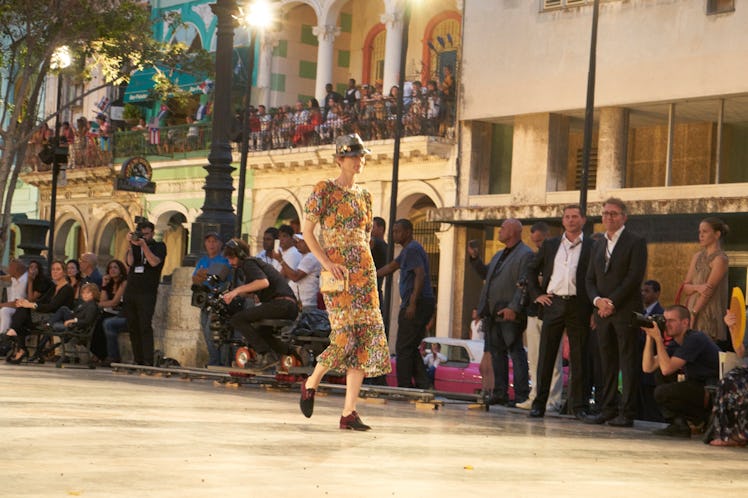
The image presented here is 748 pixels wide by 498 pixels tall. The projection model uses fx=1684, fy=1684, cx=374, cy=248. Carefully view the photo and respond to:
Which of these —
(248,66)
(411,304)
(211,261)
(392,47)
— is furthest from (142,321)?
(392,47)

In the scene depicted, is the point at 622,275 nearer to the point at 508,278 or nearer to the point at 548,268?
the point at 548,268

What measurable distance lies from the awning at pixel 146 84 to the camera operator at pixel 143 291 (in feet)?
84.3

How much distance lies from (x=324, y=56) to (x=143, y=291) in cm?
2447

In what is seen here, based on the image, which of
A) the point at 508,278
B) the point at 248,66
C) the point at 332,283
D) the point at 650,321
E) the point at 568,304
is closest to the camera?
the point at 332,283

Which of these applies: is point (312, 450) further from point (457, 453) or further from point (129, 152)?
point (129, 152)

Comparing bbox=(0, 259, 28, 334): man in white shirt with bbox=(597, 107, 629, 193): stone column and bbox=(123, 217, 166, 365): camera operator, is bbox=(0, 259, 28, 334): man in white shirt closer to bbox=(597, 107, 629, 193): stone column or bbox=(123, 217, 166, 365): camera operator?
bbox=(123, 217, 166, 365): camera operator

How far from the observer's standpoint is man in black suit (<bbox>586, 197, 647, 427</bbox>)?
14188mm

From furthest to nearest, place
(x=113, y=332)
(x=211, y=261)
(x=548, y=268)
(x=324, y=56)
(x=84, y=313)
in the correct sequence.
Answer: (x=324, y=56)
(x=113, y=332)
(x=84, y=313)
(x=211, y=261)
(x=548, y=268)

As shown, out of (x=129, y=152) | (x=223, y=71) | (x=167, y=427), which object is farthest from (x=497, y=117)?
(x=167, y=427)

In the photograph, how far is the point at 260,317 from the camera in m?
16.5

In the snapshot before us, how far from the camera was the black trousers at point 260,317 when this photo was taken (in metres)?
16.5

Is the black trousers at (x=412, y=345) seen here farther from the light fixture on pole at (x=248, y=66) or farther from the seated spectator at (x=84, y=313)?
the seated spectator at (x=84, y=313)

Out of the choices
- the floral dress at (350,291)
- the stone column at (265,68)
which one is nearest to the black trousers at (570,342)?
the floral dress at (350,291)

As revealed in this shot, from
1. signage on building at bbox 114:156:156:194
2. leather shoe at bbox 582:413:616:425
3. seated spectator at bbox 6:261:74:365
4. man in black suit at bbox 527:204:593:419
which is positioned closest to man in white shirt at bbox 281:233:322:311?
man in black suit at bbox 527:204:593:419
